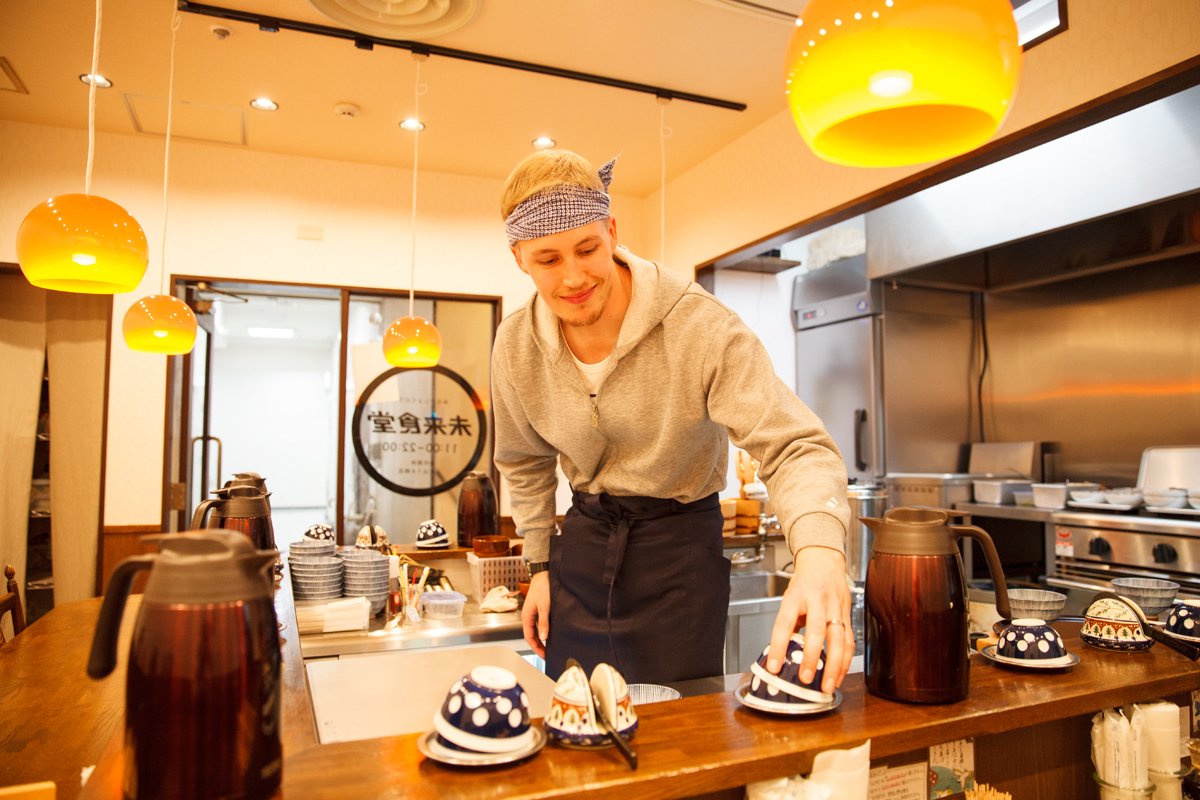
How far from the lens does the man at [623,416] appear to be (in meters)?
1.43

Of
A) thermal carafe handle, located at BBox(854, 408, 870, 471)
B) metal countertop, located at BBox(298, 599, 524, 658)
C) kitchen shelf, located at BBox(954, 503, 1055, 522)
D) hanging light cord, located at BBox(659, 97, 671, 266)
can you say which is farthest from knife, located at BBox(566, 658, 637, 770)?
thermal carafe handle, located at BBox(854, 408, 870, 471)

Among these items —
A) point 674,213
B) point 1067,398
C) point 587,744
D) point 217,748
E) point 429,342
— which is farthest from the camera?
point 674,213

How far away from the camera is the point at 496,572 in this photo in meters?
2.74

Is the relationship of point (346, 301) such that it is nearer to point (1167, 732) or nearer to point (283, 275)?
point (283, 275)

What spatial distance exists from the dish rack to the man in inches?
33.0

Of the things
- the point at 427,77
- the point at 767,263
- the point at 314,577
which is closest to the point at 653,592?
the point at 314,577

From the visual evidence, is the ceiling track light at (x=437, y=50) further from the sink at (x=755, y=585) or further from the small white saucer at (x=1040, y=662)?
the small white saucer at (x=1040, y=662)

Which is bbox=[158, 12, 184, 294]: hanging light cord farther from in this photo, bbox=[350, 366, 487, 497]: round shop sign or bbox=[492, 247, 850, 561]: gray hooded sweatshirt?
bbox=[492, 247, 850, 561]: gray hooded sweatshirt

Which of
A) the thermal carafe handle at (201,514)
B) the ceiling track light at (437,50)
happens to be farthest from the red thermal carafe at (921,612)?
the ceiling track light at (437,50)

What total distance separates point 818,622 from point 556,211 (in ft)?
2.68

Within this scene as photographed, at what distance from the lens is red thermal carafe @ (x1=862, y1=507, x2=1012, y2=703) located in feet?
3.43

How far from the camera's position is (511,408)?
184 cm

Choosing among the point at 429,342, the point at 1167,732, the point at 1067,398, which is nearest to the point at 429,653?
Result: the point at 1167,732

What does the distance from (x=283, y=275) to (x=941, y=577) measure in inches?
194
